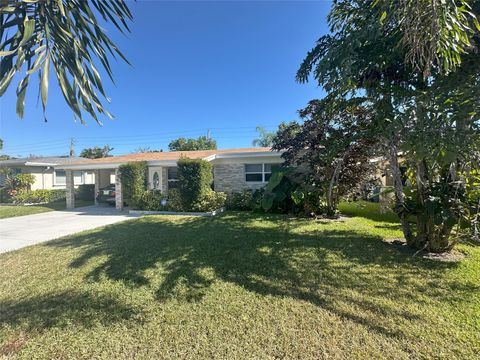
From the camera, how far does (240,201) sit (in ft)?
39.7

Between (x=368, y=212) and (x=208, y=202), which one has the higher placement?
(x=208, y=202)

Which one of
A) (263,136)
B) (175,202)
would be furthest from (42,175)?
(263,136)

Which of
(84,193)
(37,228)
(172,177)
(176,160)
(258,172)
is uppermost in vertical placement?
(176,160)

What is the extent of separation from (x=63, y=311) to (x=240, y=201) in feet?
29.7

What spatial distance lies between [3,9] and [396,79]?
6.39 m

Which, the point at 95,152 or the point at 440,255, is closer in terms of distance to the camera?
the point at 440,255

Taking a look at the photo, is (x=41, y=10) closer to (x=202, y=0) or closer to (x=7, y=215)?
(x=202, y=0)

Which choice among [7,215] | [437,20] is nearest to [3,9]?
[437,20]

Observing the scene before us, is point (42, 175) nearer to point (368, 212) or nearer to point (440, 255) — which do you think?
point (368, 212)

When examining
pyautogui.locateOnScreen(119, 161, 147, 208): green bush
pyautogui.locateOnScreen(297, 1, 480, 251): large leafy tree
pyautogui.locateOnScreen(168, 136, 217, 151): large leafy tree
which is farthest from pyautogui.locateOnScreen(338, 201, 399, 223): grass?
pyautogui.locateOnScreen(168, 136, 217, 151): large leafy tree

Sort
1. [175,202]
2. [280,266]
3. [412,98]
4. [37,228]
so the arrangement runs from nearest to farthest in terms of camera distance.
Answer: [412,98]
[280,266]
[37,228]
[175,202]

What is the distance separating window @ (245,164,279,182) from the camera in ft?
44.3

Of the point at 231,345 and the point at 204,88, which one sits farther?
the point at 204,88

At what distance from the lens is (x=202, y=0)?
7.86 meters
